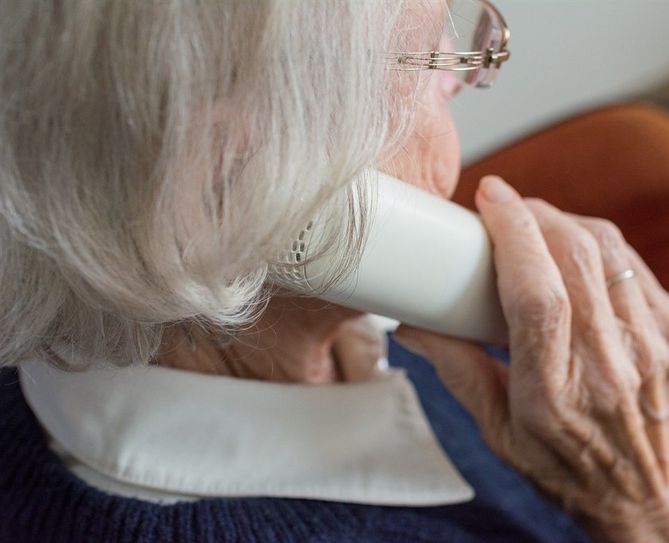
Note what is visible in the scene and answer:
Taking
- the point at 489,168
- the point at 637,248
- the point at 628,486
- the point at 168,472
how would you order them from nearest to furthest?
the point at 168,472, the point at 628,486, the point at 637,248, the point at 489,168

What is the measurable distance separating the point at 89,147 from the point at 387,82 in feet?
0.57

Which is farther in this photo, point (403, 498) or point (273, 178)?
point (403, 498)

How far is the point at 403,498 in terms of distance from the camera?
68 cm

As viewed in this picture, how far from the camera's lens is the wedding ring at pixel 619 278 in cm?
68

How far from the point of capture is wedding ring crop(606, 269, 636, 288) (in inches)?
27.0

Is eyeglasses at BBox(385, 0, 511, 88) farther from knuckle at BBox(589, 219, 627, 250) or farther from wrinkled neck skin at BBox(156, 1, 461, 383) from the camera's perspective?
knuckle at BBox(589, 219, 627, 250)

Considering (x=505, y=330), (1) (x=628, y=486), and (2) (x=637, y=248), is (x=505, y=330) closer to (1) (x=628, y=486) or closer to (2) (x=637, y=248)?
(1) (x=628, y=486)

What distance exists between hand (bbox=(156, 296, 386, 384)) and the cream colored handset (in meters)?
0.08

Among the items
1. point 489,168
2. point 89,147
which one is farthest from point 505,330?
point 489,168

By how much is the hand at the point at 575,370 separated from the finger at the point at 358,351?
102 mm

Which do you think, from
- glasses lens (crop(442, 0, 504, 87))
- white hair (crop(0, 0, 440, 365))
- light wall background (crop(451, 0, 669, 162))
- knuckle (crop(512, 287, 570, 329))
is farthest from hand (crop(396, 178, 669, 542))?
light wall background (crop(451, 0, 669, 162))

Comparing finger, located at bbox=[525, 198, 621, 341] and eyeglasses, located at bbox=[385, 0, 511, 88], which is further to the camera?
finger, located at bbox=[525, 198, 621, 341]

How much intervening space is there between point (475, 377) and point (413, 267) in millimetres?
257

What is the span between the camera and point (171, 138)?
0.36 meters
